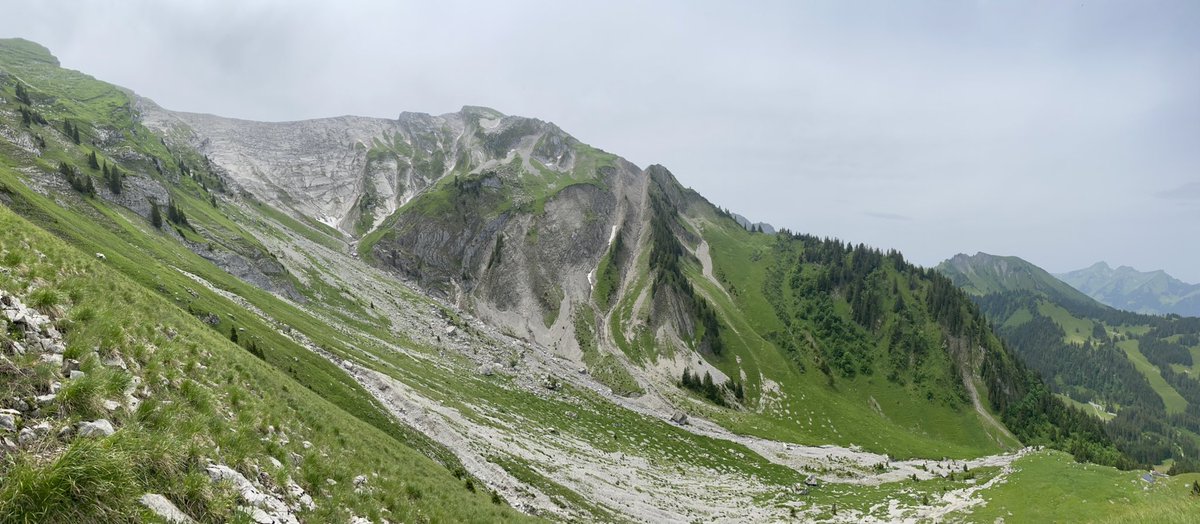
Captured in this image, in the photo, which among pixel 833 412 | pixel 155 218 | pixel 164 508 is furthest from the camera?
pixel 833 412

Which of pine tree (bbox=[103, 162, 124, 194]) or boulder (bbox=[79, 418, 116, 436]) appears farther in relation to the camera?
pine tree (bbox=[103, 162, 124, 194])

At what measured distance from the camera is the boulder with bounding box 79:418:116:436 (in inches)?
300

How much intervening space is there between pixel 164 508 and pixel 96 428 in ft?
7.01

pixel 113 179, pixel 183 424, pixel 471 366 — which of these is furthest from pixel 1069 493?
pixel 113 179

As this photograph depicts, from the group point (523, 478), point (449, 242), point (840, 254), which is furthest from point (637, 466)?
point (840, 254)

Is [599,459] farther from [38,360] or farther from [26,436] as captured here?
[26,436]

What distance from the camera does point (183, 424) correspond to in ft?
31.8

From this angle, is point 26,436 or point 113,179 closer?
point 26,436

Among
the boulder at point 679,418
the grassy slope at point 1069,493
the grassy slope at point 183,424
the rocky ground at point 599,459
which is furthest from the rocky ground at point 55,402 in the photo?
the boulder at point 679,418

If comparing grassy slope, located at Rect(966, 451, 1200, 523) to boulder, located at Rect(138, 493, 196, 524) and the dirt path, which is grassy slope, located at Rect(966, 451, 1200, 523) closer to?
boulder, located at Rect(138, 493, 196, 524)

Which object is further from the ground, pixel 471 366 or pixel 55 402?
pixel 55 402

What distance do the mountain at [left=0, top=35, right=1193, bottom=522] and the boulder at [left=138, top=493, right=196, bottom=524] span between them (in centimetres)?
4

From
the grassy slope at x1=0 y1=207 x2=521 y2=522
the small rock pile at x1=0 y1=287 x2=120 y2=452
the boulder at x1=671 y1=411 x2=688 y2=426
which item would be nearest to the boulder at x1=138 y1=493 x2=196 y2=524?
the grassy slope at x1=0 y1=207 x2=521 y2=522

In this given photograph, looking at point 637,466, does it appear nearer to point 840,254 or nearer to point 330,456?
point 330,456
